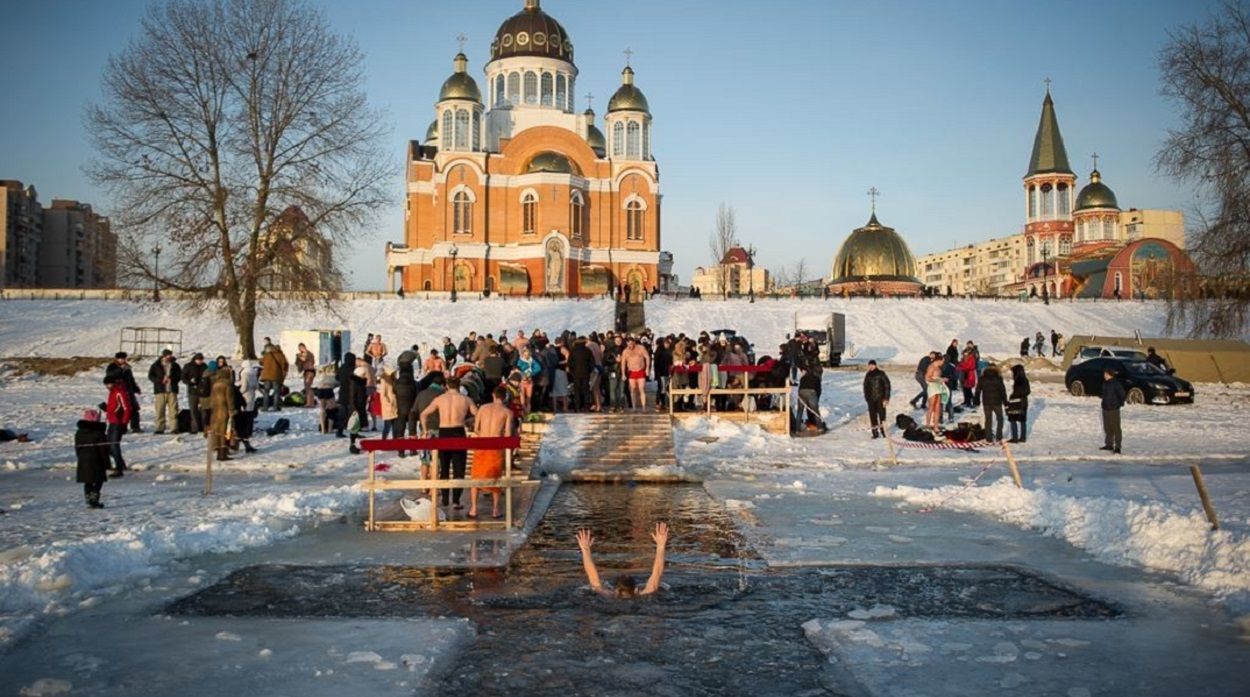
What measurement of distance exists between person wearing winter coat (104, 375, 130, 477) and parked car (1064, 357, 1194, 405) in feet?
70.1

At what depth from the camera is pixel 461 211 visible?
61.1m

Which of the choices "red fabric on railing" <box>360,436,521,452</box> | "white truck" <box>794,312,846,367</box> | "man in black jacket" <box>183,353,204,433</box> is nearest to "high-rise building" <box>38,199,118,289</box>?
"white truck" <box>794,312,846,367</box>

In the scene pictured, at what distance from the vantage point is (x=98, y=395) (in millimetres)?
26828

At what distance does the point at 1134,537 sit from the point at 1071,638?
3528mm

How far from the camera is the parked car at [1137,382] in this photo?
989 inches

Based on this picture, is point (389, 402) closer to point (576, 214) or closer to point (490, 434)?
point (490, 434)

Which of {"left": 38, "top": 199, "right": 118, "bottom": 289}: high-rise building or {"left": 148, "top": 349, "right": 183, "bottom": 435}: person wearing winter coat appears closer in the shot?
{"left": 148, "top": 349, "right": 183, "bottom": 435}: person wearing winter coat

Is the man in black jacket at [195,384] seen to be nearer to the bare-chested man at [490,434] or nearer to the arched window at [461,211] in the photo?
the bare-chested man at [490,434]

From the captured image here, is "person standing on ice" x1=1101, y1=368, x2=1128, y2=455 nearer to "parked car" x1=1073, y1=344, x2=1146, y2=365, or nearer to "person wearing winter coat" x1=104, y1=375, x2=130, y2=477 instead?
"parked car" x1=1073, y1=344, x2=1146, y2=365

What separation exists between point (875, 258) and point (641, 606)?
Answer: 7991cm

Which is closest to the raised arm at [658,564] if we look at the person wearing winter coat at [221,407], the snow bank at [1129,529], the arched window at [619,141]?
the snow bank at [1129,529]

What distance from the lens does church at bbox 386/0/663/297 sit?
196 ft

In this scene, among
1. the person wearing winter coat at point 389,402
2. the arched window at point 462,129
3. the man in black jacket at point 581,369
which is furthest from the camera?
the arched window at point 462,129

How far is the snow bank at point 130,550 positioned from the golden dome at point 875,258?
2991 inches
